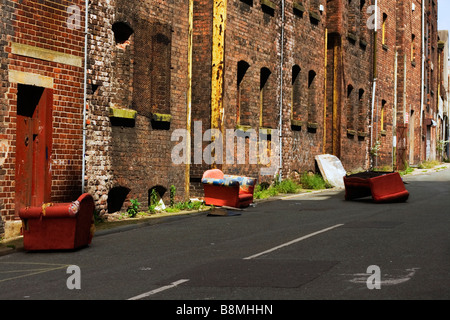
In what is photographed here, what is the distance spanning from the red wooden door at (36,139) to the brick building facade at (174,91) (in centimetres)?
3

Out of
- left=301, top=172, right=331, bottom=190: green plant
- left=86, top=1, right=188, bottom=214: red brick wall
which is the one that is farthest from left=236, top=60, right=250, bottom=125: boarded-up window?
left=301, top=172, right=331, bottom=190: green plant

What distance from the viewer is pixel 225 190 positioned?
15.7 metres

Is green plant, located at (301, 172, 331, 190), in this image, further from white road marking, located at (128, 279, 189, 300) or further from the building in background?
the building in background

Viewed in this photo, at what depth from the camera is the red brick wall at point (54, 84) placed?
1102cm

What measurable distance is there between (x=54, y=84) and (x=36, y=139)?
112 cm

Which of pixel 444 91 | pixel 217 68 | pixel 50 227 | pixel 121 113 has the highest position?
pixel 444 91

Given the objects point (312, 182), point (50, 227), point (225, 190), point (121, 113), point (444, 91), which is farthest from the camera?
point (444, 91)

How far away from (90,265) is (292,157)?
1463 centimetres

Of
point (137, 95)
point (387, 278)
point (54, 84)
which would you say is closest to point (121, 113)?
point (137, 95)

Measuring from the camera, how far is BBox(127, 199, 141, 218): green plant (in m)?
14.2

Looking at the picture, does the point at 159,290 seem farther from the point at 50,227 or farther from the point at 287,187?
the point at 287,187

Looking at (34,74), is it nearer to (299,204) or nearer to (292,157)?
(299,204)
